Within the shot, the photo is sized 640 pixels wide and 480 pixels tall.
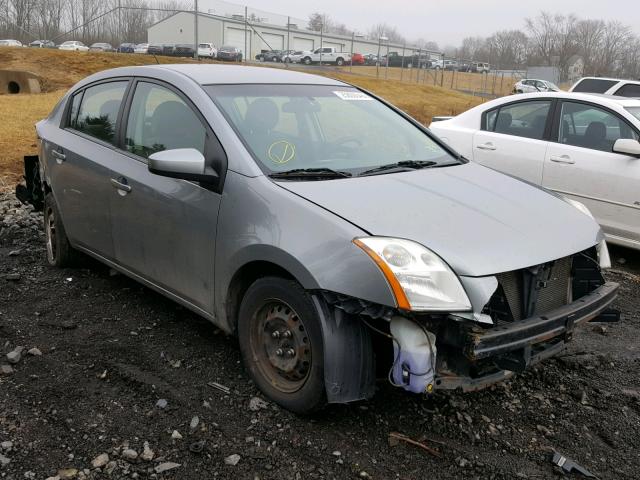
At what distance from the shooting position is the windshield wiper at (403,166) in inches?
144

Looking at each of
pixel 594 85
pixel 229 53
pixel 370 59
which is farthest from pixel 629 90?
pixel 370 59

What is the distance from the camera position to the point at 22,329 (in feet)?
13.7

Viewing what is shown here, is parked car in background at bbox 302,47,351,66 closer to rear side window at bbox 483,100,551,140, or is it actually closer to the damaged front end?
rear side window at bbox 483,100,551,140

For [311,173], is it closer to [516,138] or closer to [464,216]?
[464,216]

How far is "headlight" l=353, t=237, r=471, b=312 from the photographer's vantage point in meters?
2.64

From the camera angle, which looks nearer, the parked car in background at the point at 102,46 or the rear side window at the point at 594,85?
the rear side window at the point at 594,85

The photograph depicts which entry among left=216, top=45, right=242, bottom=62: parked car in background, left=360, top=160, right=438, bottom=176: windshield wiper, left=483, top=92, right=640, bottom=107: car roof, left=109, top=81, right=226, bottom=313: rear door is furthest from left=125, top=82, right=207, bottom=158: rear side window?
left=216, top=45, right=242, bottom=62: parked car in background

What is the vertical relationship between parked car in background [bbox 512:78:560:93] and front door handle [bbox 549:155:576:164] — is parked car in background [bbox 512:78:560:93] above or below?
above

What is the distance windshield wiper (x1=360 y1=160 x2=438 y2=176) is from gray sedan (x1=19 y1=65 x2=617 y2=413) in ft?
0.05

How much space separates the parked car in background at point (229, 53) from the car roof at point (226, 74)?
3511 cm

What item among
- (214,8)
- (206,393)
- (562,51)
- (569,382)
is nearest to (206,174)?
(206,393)

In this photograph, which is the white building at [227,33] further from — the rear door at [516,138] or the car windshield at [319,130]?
the car windshield at [319,130]

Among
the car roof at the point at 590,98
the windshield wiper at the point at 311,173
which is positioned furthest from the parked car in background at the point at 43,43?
the windshield wiper at the point at 311,173

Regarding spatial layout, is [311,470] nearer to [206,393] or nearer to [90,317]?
[206,393]
